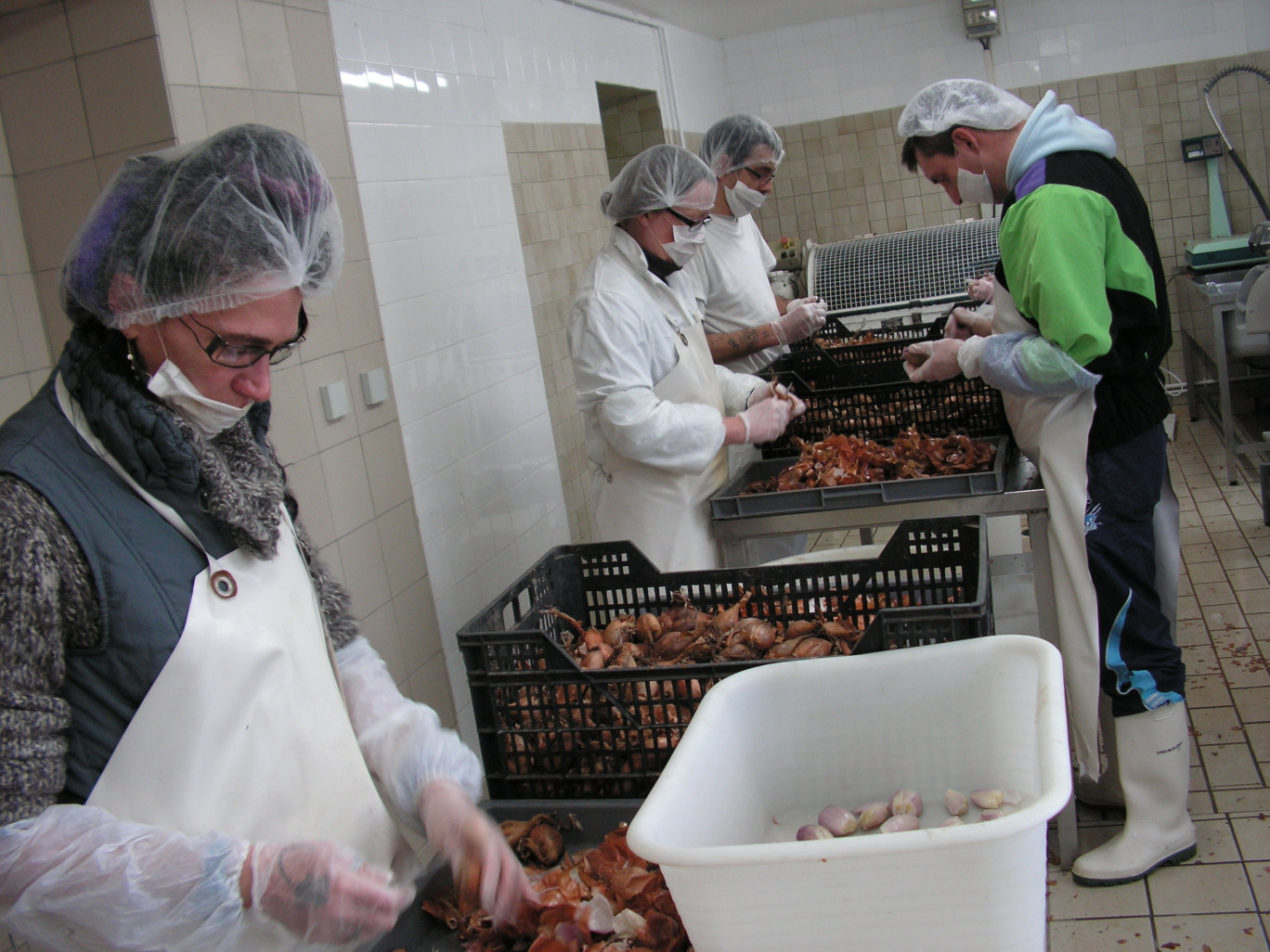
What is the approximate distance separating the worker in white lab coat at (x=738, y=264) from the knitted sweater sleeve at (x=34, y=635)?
9.31ft

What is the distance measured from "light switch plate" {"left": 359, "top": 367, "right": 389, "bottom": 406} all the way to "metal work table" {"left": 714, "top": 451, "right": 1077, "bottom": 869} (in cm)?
94

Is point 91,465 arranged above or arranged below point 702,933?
above

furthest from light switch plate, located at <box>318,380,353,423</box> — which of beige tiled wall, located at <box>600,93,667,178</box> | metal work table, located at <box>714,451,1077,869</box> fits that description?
beige tiled wall, located at <box>600,93,667,178</box>

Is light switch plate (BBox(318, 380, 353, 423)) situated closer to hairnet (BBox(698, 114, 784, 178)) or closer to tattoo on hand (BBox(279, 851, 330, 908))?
tattoo on hand (BBox(279, 851, 330, 908))

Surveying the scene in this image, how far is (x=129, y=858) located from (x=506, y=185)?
2912 mm

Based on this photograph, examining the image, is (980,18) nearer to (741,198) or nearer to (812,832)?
(741,198)

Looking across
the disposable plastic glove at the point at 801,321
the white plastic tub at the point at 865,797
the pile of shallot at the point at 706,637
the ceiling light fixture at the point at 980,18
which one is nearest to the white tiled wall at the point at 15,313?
the pile of shallot at the point at 706,637

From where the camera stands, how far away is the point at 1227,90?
6594 millimetres

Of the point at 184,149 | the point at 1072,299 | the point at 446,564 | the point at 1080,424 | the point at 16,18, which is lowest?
the point at 446,564

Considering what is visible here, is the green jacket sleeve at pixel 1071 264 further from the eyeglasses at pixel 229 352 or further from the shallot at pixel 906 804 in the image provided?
the eyeglasses at pixel 229 352

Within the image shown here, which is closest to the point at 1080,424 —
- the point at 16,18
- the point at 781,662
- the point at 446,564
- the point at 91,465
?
the point at 781,662

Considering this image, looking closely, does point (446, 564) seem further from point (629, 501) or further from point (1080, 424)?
point (1080, 424)

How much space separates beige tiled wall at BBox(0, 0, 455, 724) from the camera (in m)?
2.10

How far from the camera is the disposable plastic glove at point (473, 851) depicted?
1187 millimetres
